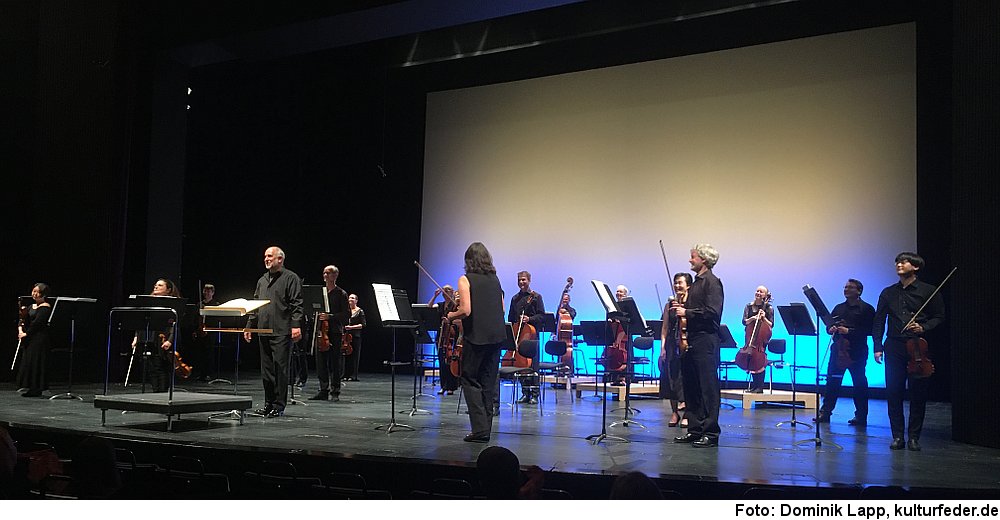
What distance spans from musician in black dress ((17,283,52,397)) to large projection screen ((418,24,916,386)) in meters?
6.24

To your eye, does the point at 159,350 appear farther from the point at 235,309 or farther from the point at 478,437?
the point at 478,437

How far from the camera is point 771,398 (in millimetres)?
9805

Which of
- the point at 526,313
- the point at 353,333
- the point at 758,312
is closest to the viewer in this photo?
the point at 526,313

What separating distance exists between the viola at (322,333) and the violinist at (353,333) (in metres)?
0.56

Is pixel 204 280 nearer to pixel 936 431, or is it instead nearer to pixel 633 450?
pixel 633 450

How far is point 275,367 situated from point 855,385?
5280 millimetres

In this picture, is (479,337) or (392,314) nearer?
(479,337)

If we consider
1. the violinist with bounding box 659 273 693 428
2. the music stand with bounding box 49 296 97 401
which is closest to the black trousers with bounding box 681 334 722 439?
the violinist with bounding box 659 273 693 428

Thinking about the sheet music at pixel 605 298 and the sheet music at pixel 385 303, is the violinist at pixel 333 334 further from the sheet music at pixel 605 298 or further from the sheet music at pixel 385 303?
the sheet music at pixel 605 298

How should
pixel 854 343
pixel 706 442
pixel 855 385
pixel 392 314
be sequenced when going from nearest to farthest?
pixel 706 442
pixel 392 314
pixel 855 385
pixel 854 343

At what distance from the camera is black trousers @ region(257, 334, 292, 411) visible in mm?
7406

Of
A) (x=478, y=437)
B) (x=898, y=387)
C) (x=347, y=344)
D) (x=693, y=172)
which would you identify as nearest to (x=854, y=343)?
(x=898, y=387)

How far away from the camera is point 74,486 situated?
3346mm

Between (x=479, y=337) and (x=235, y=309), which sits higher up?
(x=235, y=309)
